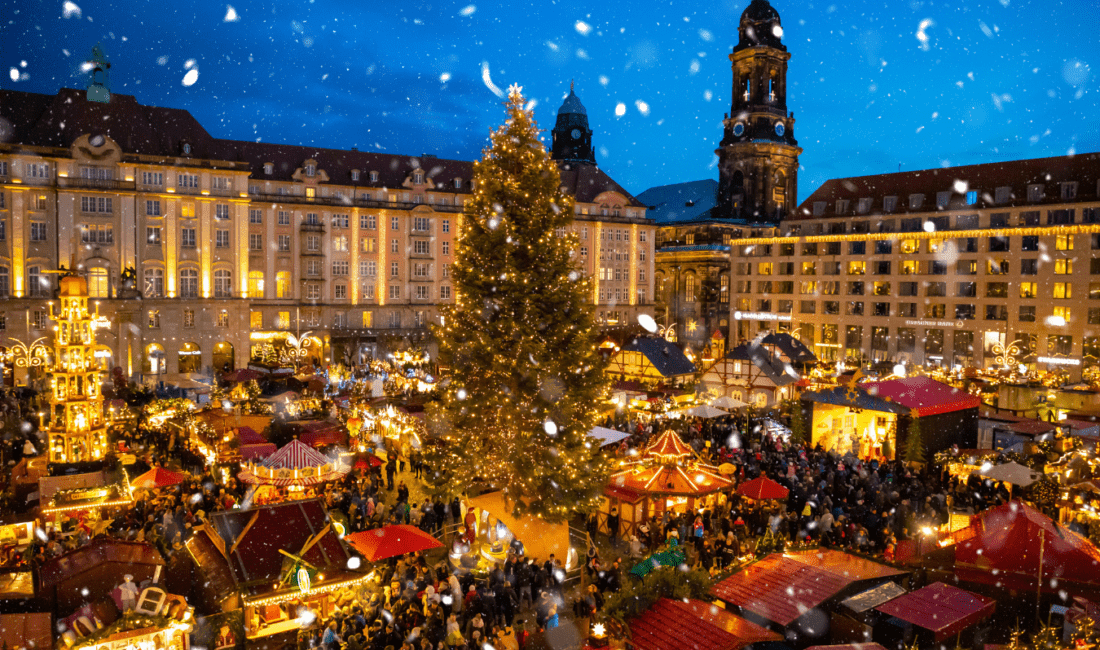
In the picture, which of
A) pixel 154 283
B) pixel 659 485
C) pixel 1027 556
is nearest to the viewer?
pixel 1027 556

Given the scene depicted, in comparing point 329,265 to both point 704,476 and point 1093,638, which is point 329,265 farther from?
point 1093,638

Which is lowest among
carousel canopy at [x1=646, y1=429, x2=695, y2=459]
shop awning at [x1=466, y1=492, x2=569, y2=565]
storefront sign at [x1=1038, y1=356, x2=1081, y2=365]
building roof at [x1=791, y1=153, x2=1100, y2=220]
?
shop awning at [x1=466, y1=492, x2=569, y2=565]

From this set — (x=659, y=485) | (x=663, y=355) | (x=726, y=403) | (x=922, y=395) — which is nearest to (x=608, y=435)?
(x=659, y=485)

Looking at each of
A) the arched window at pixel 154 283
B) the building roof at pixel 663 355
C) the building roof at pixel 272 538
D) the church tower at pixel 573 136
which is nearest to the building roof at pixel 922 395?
the building roof at pixel 663 355

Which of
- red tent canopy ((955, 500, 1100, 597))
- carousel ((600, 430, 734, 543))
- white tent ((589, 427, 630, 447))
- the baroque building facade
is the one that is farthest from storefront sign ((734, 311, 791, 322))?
red tent canopy ((955, 500, 1100, 597))

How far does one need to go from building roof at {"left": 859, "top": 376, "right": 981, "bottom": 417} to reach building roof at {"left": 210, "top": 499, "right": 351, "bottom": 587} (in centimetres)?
1854

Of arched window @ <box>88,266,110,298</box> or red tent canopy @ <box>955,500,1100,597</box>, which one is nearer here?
red tent canopy @ <box>955,500,1100,597</box>

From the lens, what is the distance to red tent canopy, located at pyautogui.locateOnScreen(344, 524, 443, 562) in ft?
43.0

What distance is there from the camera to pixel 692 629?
381 inches

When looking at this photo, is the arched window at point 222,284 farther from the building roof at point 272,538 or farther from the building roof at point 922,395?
the building roof at point 922,395

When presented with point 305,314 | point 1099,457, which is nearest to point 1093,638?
point 1099,457

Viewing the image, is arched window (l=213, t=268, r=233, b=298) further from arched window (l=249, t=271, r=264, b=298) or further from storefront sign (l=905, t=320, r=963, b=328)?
storefront sign (l=905, t=320, r=963, b=328)

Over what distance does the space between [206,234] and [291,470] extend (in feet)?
104

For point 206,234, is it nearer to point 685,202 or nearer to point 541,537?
point 541,537
